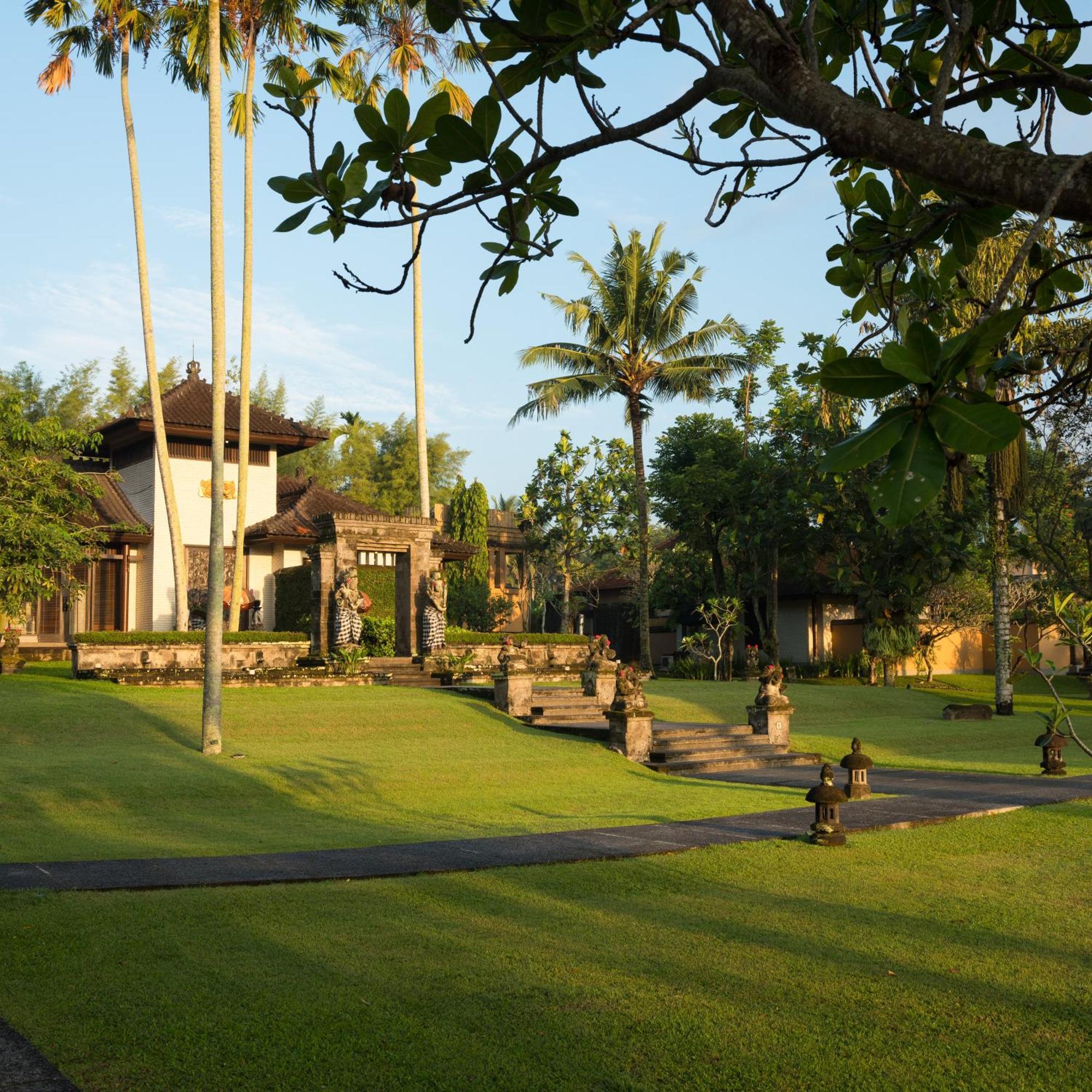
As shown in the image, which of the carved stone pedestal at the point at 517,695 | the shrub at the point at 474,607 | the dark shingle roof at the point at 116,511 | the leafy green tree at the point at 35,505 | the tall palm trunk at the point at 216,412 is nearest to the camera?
the tall palm trunk at the point at 216,412

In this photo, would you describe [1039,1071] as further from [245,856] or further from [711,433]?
[711,433]

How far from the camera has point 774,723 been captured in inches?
850

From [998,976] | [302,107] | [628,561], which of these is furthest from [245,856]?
[628,561]

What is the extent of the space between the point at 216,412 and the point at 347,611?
34.4ft

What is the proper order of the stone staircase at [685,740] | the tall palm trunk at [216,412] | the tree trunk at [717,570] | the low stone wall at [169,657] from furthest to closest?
the tree trunk at [717,570] < the low stone wall at [169,657] < the stone staircase at [685,740] < the tall palm trunk at [216,412]

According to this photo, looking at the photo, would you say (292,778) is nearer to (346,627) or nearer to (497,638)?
(346,627)

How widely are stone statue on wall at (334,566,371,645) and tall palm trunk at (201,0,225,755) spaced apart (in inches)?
375

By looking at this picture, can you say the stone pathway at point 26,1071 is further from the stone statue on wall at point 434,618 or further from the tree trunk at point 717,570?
the tree trunk at point 717,570

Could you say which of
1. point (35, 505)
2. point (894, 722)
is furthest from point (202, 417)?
point (894, 722)

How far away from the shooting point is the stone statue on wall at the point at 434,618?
2962 cm

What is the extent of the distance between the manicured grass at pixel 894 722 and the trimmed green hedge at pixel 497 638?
10.9 feet

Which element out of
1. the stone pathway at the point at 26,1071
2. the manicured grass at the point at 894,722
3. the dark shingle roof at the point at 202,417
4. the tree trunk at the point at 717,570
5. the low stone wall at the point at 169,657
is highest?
the dark shingle roof at the point at 202,417

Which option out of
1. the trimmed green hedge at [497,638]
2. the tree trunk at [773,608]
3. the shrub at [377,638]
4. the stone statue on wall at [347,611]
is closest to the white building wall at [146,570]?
the shrub at [377,638]

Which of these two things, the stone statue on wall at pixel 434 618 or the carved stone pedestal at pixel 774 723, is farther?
the stone statue on wall at pixel 434 618
